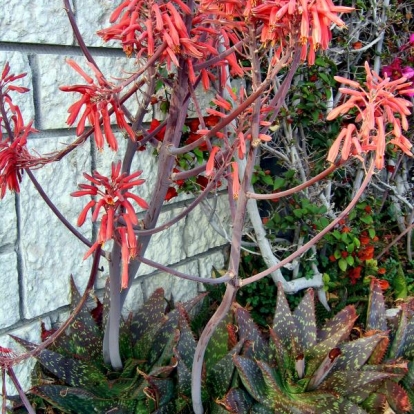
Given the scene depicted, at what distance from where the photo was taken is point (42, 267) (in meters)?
1.83

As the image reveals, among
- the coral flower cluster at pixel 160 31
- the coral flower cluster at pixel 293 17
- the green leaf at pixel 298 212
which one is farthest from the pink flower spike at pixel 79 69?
the green leaf at pixel 298 212

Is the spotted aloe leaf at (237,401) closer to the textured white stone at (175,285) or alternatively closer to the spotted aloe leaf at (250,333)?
the spotted aloe leaf at (250,333)

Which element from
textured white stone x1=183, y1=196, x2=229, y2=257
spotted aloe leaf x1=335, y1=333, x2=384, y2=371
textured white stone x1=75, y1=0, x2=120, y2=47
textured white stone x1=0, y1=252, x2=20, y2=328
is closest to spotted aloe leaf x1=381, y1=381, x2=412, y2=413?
spotted aloe leaf x1=335, y1=333, x2=384, y2=371

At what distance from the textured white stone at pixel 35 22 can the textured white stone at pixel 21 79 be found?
5 cm

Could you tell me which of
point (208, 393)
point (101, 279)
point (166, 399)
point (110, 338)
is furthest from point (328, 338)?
point (101, 279)

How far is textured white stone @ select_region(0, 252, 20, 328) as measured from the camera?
1.72 m

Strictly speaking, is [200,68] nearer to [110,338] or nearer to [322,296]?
[110,338]

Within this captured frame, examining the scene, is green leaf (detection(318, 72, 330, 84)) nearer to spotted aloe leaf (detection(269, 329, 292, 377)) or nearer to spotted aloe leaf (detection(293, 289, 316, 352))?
spotted aloe leaf (detection(293, 289, 316, 352))

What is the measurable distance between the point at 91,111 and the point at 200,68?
37cm

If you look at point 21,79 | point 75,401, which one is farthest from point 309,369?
point 21,79

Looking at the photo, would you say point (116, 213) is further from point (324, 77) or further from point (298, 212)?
point (324, 77)

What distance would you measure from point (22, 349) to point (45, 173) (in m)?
0.63

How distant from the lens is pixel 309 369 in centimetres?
176

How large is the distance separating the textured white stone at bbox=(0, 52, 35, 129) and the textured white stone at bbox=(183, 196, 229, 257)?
2.97ft
